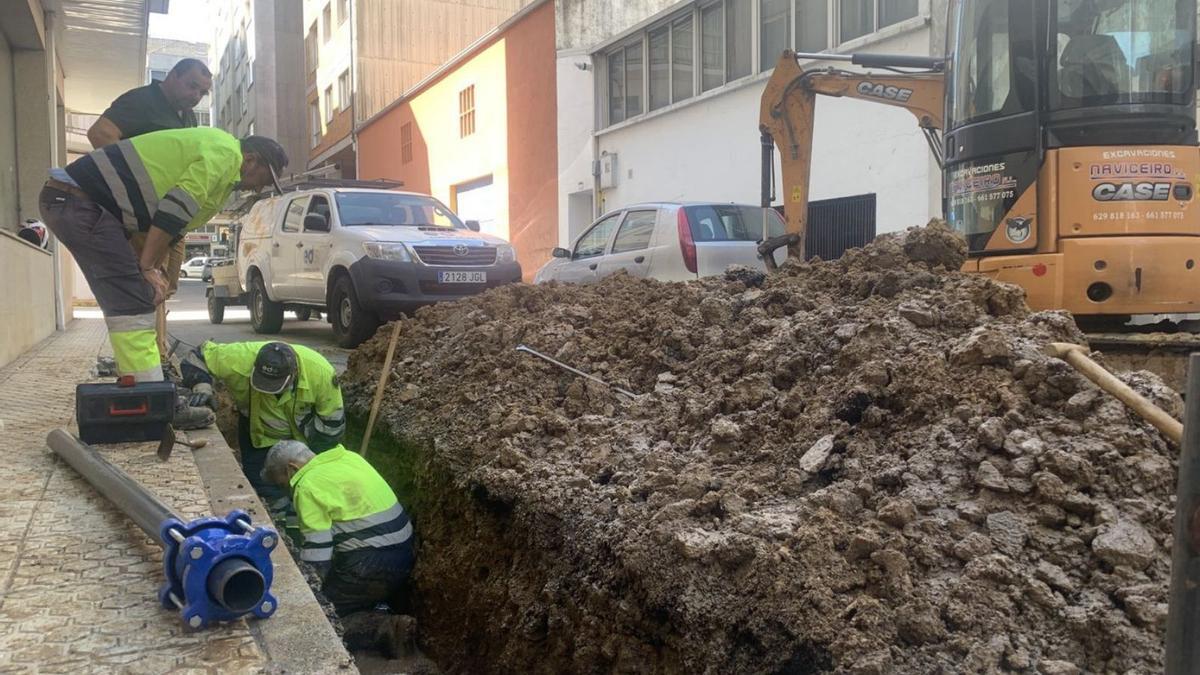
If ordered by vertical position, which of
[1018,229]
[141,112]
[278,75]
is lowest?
[1018,229]

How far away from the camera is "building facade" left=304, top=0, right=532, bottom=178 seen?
92.9 ft

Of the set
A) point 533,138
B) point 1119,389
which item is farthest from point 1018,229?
point 533,138

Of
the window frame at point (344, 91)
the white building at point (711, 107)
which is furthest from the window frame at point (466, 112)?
the window frame at point (344, 91)

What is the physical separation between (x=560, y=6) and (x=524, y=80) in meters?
2.10

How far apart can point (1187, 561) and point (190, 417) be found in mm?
4522

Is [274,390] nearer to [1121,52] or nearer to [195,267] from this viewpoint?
[1121,52]

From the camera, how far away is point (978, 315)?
428 cm

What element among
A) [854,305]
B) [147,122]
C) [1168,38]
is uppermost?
[1168,38]

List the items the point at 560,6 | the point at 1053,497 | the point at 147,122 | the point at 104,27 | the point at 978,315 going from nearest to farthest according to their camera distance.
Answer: the point at 1053,497
the point at 978,315
the point at 147,122
the point at 104,27
the point at 560,6

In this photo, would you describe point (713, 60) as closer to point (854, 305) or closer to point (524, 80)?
point (524, 80)

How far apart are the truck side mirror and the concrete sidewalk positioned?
20.9ft

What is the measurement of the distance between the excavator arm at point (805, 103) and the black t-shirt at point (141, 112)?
16.1 ft

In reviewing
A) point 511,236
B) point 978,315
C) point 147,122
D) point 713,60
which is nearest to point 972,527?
point 978,315

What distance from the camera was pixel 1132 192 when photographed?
562cm
